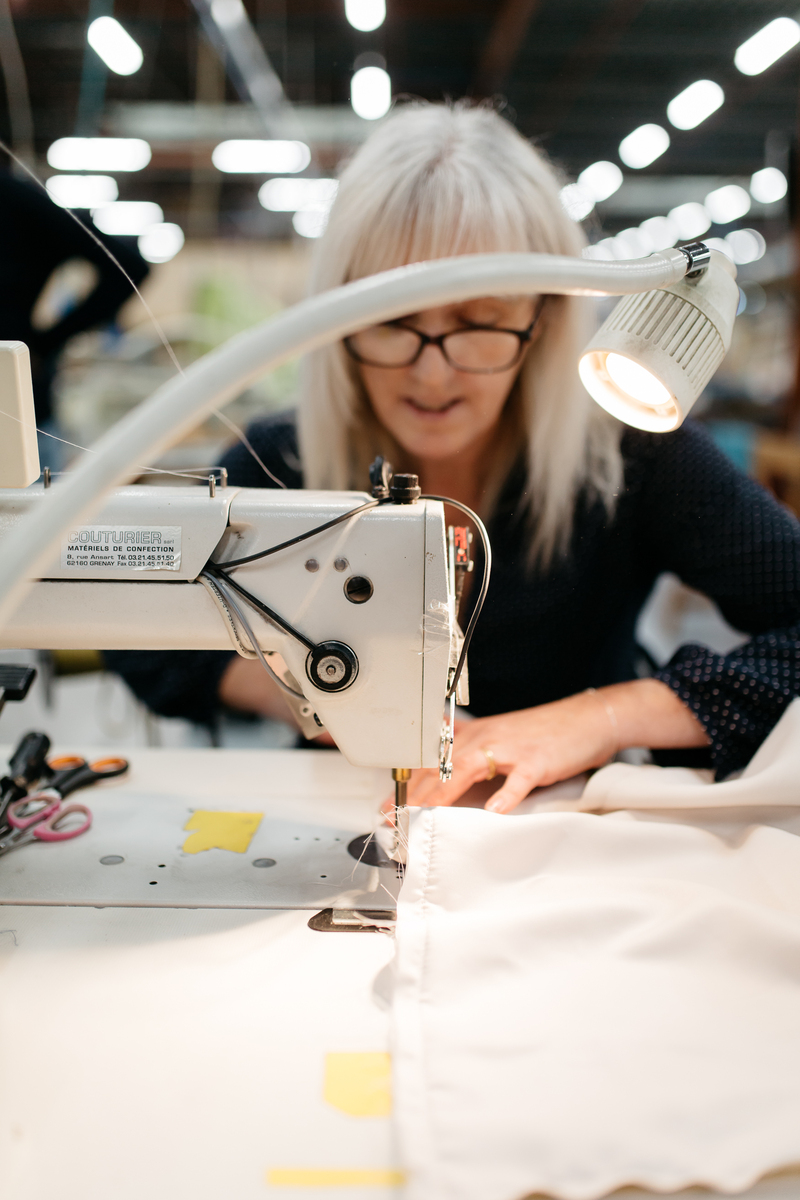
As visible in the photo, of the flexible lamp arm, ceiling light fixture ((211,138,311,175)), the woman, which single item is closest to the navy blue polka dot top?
the woman

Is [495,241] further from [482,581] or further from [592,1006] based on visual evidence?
[592,1006]

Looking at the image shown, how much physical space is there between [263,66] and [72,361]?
2.57 m

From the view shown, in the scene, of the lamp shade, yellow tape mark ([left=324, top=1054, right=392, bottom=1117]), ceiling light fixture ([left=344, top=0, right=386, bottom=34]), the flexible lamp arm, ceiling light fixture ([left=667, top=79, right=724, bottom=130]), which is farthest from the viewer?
ceiling light fixture ([left=344, top=0, right=386, bottom=34])

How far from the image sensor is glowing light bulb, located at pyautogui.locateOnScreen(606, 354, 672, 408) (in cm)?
63

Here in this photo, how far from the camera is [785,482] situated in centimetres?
310

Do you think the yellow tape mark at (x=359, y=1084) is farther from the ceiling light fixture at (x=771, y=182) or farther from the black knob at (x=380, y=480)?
the ceiling light fixture at (x=771, y=182)

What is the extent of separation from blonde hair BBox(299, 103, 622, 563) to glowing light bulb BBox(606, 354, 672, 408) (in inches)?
12.0

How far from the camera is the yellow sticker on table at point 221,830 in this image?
0.76m

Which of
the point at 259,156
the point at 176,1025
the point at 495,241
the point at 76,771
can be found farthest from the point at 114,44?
the point at 176,1025

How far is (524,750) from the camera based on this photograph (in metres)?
0.82

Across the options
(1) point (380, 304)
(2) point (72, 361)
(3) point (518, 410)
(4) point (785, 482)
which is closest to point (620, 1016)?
→ (1) point (380, 304)

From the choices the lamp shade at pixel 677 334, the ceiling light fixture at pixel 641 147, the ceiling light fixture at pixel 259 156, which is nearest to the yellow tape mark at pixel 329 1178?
the lamp shade at pixel 677 334

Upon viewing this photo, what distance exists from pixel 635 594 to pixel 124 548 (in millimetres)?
781

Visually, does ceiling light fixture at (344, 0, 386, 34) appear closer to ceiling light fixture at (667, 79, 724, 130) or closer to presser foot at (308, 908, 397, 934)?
ceiling light fixture at (667, 79, 724, 130)
